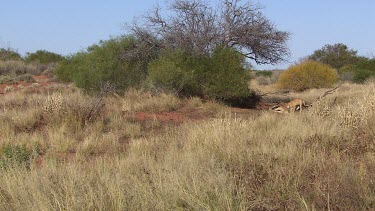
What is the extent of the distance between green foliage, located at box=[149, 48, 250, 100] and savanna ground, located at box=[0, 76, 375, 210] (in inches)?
→ 275

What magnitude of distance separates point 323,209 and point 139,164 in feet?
10.1

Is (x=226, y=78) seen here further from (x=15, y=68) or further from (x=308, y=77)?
(x=15, y=68)

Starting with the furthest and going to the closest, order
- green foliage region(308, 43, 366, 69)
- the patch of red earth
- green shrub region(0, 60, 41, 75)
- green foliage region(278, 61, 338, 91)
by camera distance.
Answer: green foliage region(308, 43, 366, 69) → green shrub region(0, 60, 41, 75) → green foliage region(278, 61, 338, 91) → the patch of red earth

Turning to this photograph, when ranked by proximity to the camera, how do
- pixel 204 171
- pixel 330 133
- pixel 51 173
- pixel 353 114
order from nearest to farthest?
pixel 204 171, pixel 51 173, pixel 330 133, pixel 353 114

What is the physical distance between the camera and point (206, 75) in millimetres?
19047

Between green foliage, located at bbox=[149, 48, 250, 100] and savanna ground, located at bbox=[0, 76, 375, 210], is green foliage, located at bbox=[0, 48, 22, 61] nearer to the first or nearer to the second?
green foliage, located at bbox=[149, 48, 250, 100]

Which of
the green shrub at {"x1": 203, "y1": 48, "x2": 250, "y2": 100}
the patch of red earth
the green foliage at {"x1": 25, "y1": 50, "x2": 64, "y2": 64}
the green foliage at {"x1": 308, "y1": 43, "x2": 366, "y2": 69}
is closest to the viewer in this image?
the patch of red earth

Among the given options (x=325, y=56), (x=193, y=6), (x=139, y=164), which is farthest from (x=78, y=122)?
(x=325, y=56)

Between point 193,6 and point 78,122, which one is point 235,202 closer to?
point 78,122

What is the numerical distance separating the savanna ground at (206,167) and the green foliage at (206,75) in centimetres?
698

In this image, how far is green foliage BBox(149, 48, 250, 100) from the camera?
18469 millimetres

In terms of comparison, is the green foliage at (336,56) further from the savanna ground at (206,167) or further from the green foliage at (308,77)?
the savanna ground at (206,167)

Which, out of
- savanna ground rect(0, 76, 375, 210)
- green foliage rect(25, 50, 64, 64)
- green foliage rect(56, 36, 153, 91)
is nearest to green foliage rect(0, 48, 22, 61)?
green foliage rect(25, 50, 64, 64)

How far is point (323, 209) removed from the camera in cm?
432
